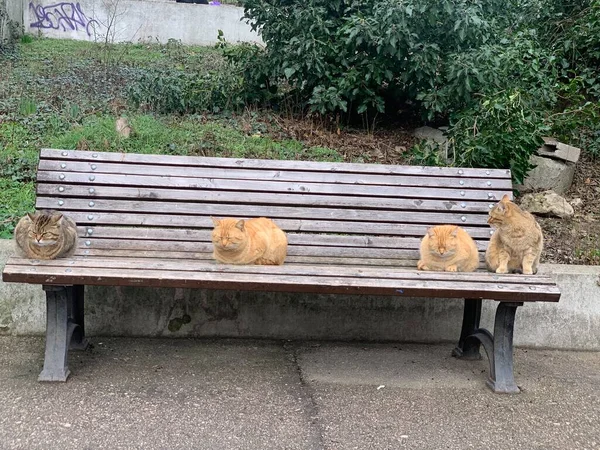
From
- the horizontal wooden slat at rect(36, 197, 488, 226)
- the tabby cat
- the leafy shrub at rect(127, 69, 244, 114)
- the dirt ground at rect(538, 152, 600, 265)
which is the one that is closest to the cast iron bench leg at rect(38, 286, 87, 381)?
the tabby cat

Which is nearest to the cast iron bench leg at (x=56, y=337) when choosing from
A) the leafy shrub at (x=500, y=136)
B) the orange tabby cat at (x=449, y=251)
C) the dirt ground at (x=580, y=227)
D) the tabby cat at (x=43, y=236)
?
the tabby cat at (x=43, y=236)

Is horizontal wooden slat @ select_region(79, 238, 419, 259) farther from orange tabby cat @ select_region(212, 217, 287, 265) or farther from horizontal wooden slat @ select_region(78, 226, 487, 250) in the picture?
orange tabby cat @ select_region(212, 217, 287, 265)

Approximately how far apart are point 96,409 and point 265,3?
481cm

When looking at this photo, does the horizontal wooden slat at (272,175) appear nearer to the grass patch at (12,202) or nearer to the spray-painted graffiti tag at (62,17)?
the grass patch at (12,202)

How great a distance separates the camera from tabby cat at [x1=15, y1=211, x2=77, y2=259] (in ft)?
10.9

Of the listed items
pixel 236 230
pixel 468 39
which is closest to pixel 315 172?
pixel 236 230

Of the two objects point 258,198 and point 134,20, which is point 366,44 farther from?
point 134,20

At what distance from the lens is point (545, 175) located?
5996 millimetres

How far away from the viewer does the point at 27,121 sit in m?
6.34

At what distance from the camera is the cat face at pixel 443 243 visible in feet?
11.9

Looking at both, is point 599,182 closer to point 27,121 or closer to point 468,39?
point 468,39

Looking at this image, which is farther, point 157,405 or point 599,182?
point 599,182

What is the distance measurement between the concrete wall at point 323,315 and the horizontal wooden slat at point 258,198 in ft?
2.02

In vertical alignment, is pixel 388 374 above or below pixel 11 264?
below
